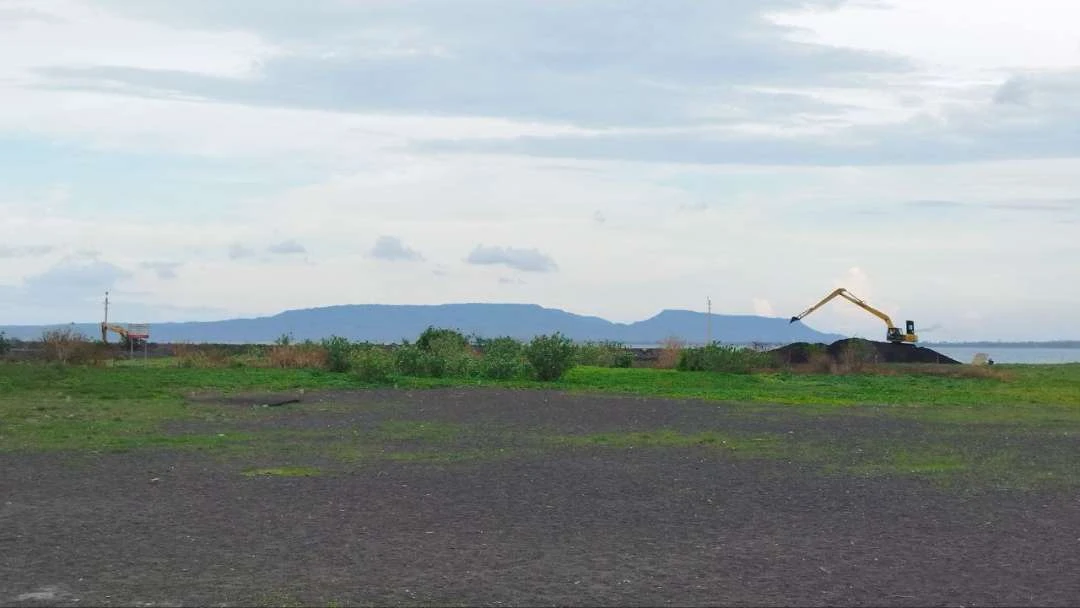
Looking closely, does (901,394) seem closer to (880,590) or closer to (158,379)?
(158,379)

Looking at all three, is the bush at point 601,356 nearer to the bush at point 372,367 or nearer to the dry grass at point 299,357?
the dry grass at point 299,357

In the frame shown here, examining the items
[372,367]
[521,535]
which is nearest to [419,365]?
[372,367]

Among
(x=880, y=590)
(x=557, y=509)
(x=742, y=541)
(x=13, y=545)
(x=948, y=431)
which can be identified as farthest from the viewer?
(x=948, y=431)

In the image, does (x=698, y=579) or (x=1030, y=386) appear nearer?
(x=698, y=579)

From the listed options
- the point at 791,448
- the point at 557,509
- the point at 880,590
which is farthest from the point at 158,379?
the point at 880,590

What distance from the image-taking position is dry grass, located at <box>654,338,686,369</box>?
159 ft

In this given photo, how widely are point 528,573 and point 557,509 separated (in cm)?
318

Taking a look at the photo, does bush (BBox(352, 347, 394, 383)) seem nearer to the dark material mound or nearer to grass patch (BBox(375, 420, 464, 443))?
grass patch (BBox(375, 420, 464, 443))

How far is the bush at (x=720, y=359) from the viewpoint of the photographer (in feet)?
146

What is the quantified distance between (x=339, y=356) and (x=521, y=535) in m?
28.1

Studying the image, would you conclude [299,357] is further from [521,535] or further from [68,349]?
[521,535]

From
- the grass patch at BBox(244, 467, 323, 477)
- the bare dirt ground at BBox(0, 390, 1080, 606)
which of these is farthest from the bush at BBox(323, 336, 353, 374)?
the grass patch at BBox(244, 467, 323, 477)

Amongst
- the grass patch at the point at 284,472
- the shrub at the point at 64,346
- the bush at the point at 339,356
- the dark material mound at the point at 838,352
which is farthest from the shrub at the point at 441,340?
the grass patch at the point at 284,472

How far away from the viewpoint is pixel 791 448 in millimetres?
18156
